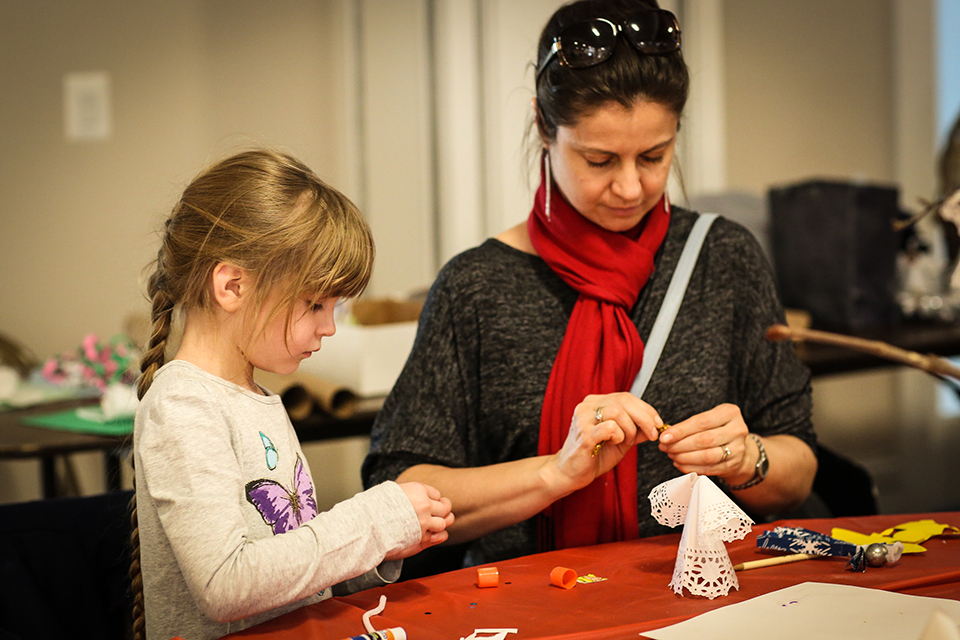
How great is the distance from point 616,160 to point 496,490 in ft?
1.76

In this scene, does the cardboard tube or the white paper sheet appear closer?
the white paper sheet

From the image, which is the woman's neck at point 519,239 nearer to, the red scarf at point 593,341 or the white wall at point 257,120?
the red scarf at point 593,341

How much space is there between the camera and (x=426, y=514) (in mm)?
1037

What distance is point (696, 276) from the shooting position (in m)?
1.54

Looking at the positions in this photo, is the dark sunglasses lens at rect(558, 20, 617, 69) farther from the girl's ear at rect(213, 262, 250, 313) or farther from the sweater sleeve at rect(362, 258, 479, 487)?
the girl's ear at rect(213, 262, 250, 313)

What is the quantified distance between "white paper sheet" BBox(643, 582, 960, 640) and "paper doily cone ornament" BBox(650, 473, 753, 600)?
43mm

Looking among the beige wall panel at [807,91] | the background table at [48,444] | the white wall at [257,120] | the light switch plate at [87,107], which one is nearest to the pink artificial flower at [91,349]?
the background table at [48,444]

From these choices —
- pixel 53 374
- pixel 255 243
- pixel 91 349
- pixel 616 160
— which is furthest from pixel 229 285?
pixel 53 374

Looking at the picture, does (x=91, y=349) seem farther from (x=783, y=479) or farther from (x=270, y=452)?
(x=783, y=479)

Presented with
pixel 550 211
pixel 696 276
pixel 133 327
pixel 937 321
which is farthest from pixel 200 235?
pixel 937 321

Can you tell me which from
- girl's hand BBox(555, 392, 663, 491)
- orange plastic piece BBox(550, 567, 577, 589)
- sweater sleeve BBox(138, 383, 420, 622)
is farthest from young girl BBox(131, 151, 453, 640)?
girl's hand BBox(555, 392, 663, 491)

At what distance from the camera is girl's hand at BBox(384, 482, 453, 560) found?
1.03 meters

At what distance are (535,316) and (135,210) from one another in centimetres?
231

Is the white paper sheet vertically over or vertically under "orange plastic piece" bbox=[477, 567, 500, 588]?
over
